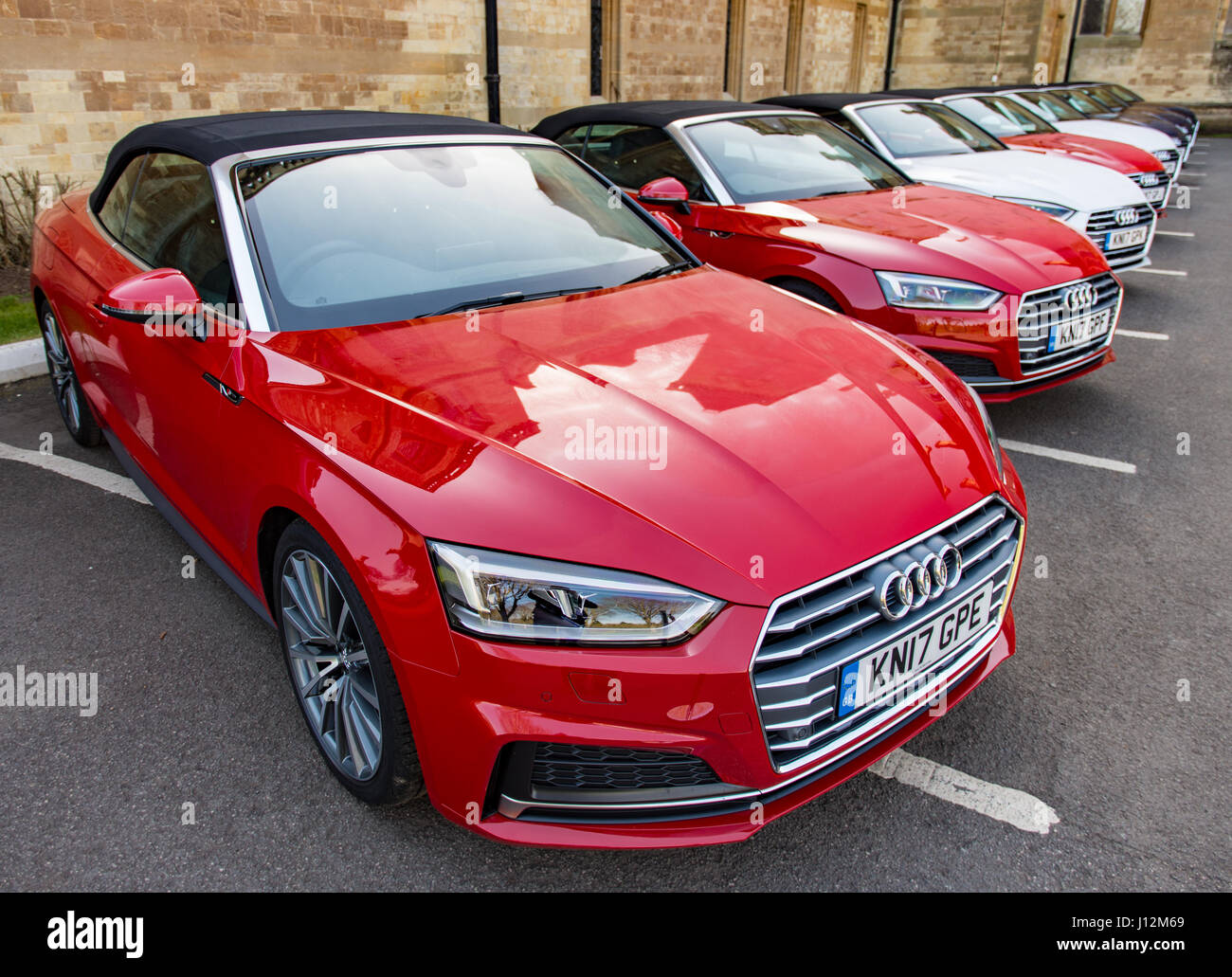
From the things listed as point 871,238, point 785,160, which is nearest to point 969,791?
point 871,238

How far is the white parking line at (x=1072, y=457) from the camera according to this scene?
456 cm

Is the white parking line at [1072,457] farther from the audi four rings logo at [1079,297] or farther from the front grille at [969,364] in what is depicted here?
the audi four rings logo at [1079,297]

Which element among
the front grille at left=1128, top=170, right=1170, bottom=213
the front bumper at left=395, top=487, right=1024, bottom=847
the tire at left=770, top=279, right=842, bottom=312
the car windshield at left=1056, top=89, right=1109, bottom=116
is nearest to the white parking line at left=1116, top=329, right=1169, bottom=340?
the tire at left=770, top=279, right=842, bottom=312

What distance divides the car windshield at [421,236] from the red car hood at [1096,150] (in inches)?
323

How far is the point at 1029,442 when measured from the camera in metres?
4.88

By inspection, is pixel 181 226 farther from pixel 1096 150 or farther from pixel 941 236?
pixel 1096 150

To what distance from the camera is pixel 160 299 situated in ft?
8.76

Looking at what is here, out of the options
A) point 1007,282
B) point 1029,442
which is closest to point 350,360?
point 1007,282

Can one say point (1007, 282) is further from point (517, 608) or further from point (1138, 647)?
point (517, 608)

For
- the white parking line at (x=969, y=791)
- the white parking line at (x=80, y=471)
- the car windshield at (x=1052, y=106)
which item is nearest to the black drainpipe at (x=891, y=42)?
the car windshield at (x=1052, y=106)

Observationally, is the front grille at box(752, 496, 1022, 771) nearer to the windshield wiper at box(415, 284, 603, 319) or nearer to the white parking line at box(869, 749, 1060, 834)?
the white parking line at box(869, 749, 1060, 834)

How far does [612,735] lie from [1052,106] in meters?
15.3

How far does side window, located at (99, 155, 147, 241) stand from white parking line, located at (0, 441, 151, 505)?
3.69ft
